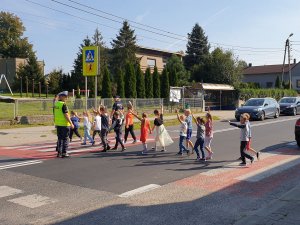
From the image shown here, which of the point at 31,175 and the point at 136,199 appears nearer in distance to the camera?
the point at 136,199

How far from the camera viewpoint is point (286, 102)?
32250 mm

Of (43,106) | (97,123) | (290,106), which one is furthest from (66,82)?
(97,123)

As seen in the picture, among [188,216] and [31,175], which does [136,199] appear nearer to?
[188,216]

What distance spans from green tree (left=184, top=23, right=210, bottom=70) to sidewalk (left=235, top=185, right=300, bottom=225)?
6324 centimetres

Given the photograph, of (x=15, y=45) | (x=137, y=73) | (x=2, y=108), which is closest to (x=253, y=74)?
→ (x=15, y=45)

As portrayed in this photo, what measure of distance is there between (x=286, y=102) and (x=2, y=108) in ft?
70.8

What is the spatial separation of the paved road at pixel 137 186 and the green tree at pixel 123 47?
48.3m

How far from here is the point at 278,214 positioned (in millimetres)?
5629

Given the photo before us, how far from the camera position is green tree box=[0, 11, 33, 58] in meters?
73.3

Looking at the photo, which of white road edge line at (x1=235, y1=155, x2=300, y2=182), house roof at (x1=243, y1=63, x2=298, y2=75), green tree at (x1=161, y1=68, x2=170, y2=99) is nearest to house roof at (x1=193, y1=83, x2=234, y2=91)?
green tree at (x1=161, y1=68, x2=170, y2=99)

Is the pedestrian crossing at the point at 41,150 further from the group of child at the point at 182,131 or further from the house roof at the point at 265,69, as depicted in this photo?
the house roof at the point at 265,69

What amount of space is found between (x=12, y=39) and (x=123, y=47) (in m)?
28.1

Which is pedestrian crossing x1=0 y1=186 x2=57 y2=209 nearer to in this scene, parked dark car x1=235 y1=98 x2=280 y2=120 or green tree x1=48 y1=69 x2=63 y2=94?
parked dark car x1=235 y1=98 x2=280 y2=120

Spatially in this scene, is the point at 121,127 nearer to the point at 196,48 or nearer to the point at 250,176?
the point at 250,176
